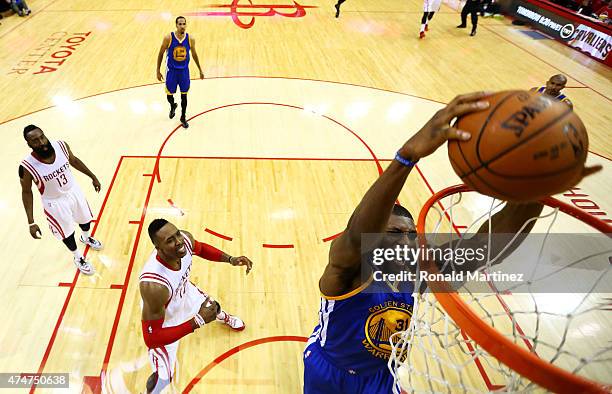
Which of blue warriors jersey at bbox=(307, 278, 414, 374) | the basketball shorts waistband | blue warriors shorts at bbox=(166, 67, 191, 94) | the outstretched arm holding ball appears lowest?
blue warriors shorts at bbox=(166, 67, 191, 94)

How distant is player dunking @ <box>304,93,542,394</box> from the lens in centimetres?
116

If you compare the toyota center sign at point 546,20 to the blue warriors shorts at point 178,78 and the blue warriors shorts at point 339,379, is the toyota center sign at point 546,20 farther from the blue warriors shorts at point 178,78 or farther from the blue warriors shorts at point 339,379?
the blue warriors shorts at point 339,379

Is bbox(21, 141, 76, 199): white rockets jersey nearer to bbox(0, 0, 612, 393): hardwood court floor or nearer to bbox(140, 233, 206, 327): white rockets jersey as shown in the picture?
bbox(0, 0, 612, 393): hardwood court floor

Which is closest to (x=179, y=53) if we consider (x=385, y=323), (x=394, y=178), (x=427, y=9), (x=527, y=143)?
(x=385, y=323)

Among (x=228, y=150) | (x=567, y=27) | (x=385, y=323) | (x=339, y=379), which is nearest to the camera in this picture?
(x=385, y=323)

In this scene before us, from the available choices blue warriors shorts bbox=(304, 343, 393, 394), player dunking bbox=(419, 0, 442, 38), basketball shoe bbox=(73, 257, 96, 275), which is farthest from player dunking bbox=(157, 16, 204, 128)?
player dunking bbox=(419, 0, 442, 38)

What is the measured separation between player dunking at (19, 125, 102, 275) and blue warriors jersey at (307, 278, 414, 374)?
9.25 feet

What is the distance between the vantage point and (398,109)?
718 cm

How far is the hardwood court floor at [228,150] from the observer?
3.42 m

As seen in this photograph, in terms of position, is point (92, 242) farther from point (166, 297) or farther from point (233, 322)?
point (166, 297)

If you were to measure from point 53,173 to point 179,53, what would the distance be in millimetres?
3009

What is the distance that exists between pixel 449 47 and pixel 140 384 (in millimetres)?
10487

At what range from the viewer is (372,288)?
5.69 feet

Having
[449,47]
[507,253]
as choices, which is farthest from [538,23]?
[507,253]
